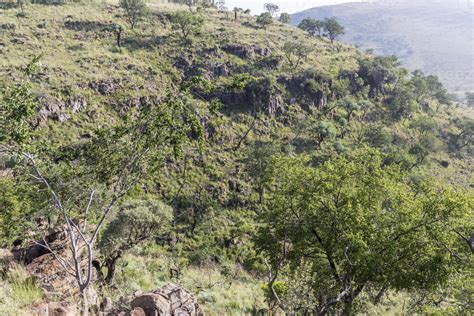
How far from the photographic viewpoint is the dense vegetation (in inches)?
484

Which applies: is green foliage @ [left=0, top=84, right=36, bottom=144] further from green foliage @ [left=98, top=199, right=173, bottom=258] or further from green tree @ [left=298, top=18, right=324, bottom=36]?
green tree @ [left=298, top=18, right=324, bottom=36]

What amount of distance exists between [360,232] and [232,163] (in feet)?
144

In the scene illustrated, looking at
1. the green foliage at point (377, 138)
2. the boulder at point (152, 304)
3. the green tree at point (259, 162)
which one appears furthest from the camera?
the green foliage at point (377, 138)

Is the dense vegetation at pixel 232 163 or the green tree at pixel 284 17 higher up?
the green tree at pixel 284 17

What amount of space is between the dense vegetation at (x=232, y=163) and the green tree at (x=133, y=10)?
0.53 m

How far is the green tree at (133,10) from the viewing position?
81.4 m

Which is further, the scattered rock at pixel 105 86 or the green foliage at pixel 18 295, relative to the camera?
the scattered rock at pixel 105 86

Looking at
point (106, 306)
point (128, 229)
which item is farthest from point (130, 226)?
point (106, 306)

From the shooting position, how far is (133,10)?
82625mm

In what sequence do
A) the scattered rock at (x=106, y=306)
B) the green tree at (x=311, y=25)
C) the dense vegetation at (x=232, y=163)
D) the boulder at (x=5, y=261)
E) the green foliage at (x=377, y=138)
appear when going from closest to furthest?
the scattered rock at (x=106, y=306) < the dense vegetation at (x=232, y=163) < the boulder at (x=5, y=261) < the green foliage at (x=377, y=138) < the green tree at (x=311, y=25)

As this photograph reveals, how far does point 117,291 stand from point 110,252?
5.31 metres

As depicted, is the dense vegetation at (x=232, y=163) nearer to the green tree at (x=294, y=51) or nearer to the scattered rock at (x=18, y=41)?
the green tree at (x=294, y=51)

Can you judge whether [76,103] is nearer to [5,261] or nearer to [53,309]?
[5,261]

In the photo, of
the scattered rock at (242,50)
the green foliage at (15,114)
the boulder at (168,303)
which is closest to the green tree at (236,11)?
the scattered rock at (242,50)
